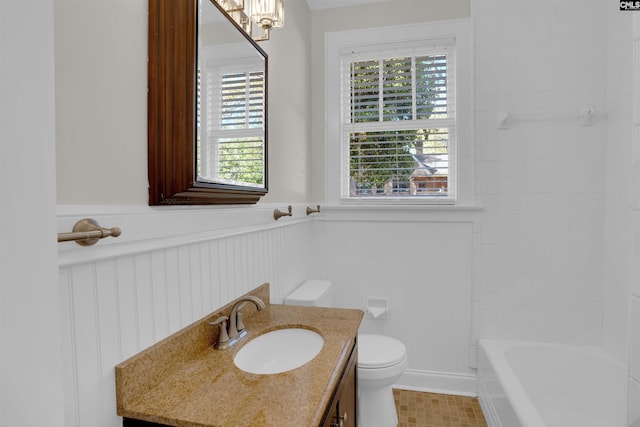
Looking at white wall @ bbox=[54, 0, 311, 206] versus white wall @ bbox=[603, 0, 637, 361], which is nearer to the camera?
white wall @ bbox=[54, 0, 311, 206]

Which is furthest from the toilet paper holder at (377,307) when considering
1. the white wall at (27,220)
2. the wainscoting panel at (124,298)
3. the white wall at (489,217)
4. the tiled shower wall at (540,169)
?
the white wall at (27,220)

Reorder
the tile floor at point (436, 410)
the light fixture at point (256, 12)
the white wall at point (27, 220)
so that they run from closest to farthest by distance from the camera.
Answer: the white wall at point (27, 220) → the light fixture at point (256, 12) → the tile floor at point (436, 410)

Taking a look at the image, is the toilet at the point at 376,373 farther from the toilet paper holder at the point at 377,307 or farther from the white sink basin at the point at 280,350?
the white sink basin at the point at 280,350

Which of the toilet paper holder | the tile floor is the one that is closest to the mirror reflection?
the toilet paper holder

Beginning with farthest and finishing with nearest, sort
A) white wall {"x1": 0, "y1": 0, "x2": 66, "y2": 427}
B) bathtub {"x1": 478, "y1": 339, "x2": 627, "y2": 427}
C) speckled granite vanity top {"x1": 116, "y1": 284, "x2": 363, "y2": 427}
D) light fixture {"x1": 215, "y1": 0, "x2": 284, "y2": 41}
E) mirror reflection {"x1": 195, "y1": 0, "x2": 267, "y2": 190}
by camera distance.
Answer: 1. bathtub {"x1": 478, "y1": 339, "x2": 627, "y2": 427}
2. light fixture {"x1": 215, "y1": 0, "x2": 284, "y2": 41}
3. mirror reflection {"x1": 195, "y1": 0, "x2": 267, "y2": 190}
4. speckled granite vanity top {"x1": 116, "y1": 284, "x2": 363, "y2": 427}
5. white wall {"x1": 0, "y1": 0, "x2": 66, "y2": 427}

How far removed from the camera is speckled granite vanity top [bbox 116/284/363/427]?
84 centimetres

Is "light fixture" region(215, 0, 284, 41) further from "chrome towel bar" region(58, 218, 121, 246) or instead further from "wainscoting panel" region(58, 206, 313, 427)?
"chrome towel bar" region(58, 218, 121, 246)

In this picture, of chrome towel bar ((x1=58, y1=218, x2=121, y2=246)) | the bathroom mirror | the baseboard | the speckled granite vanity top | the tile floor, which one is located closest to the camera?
chrome towel bar ((x1=58, y1=218, x2=121, y2=246))

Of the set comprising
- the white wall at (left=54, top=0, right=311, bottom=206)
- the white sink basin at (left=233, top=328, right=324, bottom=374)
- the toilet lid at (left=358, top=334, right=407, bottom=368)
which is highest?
the white wall at (left=54, top=0, right=311, bottom=206)

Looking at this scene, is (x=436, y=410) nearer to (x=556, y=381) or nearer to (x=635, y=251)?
(x=556, y=381)

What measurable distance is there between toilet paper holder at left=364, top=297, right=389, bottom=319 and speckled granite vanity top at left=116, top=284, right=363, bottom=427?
1.28 meters

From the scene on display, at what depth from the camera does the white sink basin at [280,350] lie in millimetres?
1290

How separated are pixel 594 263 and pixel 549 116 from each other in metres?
0.97

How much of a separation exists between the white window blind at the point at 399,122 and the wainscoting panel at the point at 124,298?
138 cm
